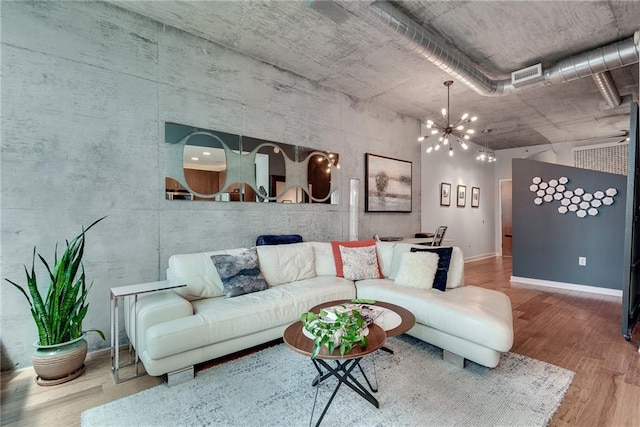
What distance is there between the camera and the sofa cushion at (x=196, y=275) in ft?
8.79

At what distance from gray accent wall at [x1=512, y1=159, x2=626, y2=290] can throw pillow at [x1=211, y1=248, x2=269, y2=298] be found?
201 inches

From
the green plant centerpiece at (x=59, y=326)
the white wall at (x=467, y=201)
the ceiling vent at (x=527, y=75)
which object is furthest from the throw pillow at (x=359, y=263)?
the white wall at (x=467, y=201)

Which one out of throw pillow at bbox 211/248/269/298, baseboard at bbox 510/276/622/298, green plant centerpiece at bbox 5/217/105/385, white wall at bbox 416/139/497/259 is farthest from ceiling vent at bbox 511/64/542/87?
green plant centerpiece at bbox 5/217/105/385

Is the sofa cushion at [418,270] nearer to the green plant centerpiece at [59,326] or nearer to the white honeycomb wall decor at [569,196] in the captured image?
the green plant centerpiece at [59,326]

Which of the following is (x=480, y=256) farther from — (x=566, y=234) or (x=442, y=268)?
(x=442, y=268)

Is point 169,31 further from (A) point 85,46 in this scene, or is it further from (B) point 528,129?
(B) point 528,129

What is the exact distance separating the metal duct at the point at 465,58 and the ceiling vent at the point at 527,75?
94 mm

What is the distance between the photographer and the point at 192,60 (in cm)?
322

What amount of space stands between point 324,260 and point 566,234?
4.47 metres

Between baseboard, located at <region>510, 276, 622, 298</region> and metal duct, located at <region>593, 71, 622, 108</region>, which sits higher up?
metal duct, located at <region>593, 71, 622, 108</region>

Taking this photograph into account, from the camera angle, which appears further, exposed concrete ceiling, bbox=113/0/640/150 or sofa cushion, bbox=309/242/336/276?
sofa cushion, bbox=309/242/336/276

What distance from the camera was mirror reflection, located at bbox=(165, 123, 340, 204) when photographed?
3.17 metres

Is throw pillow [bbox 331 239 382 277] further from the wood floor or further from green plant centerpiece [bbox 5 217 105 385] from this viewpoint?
green plant centerpiece [bbox 5 217 105 385]

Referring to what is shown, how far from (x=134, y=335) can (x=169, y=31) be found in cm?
307
